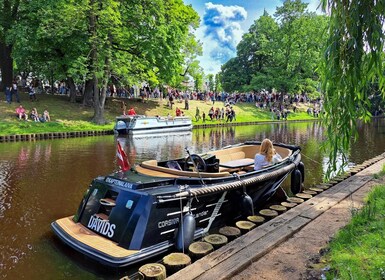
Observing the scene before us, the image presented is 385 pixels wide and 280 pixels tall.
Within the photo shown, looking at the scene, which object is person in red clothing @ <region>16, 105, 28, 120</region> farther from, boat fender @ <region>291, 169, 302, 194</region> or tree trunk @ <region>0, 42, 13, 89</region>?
boat fender @ <region>291, 169, 302, 194</region>

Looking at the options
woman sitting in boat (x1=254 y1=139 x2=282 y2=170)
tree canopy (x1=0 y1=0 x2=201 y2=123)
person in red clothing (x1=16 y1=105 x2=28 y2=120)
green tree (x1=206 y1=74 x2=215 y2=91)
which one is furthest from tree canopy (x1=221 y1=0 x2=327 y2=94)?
woman sitting in boat (x1=254 y1=139 x2=282 y2=170)

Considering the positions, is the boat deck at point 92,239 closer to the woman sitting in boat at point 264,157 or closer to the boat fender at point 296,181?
the woman sitting in boat at point 264,157

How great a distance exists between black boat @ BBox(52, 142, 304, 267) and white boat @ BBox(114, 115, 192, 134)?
17.5m

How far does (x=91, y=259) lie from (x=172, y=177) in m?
1.91

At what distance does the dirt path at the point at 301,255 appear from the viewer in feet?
13.5

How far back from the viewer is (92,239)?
561cm

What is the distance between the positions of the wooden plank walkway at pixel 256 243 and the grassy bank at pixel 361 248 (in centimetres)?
Result: 76

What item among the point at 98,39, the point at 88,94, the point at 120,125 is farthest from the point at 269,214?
the point at 88,94

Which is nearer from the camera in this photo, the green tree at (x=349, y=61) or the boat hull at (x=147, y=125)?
the green tree at (x=349, y=61)

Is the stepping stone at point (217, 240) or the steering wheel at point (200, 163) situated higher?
the steering wheel at point (200, 163)

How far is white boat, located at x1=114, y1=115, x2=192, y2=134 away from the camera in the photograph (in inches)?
970

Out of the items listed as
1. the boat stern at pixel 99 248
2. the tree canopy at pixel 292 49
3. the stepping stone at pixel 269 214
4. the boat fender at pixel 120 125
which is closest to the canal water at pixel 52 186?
the boat stern at pixel 99 248

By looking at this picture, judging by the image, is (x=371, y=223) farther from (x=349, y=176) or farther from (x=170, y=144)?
(x=170, y=144)

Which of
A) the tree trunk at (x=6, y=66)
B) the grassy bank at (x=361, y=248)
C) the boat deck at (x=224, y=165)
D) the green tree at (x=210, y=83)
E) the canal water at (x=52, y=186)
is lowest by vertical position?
Result: the canal water at (x=52, y=186)
